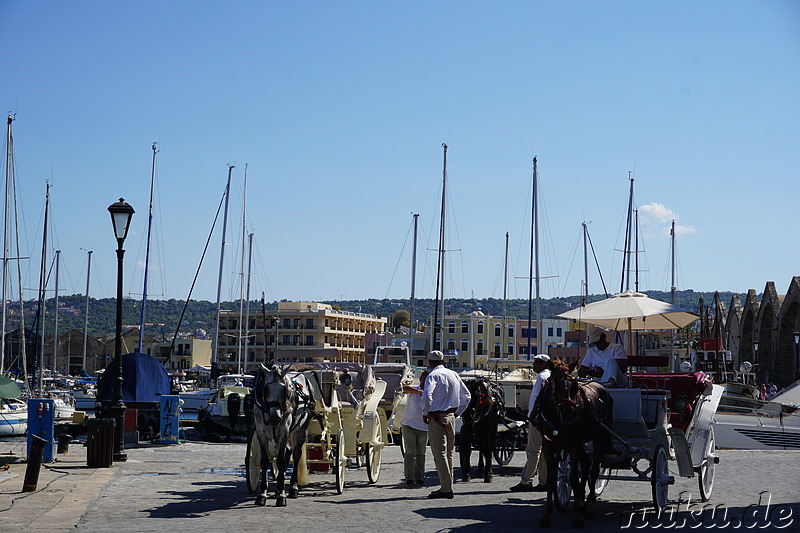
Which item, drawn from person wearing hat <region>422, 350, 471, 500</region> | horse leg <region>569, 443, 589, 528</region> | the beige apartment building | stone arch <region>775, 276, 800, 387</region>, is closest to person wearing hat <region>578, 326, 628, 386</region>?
person wearing hat <region>422, 350, 471, 500</region>

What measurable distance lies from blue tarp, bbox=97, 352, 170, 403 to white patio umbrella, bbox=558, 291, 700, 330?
13441 millimetres

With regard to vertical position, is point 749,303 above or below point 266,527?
above

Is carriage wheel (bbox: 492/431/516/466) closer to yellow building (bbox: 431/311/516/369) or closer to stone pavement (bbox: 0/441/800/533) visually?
stone pavement (bbox: 0/441/800/533)

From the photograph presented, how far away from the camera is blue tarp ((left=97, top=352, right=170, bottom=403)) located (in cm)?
2509

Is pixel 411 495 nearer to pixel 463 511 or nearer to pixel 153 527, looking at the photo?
pixel 463 511

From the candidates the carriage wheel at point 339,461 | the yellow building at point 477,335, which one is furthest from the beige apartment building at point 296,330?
the carriage wheel at point 339,461

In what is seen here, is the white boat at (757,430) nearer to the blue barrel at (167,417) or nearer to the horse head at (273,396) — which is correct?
the blue barrel at (167,417)

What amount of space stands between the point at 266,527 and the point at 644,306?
711cm

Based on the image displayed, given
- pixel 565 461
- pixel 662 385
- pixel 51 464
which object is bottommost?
pixel 51 464

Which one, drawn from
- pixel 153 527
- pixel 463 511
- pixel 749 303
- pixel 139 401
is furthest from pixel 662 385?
pixel 749 303

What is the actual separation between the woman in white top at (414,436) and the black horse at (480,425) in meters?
1.02

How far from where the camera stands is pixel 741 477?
1683 cm

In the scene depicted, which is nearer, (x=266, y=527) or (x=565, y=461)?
(x=266, y=527)

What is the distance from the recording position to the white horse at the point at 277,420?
12711mm
